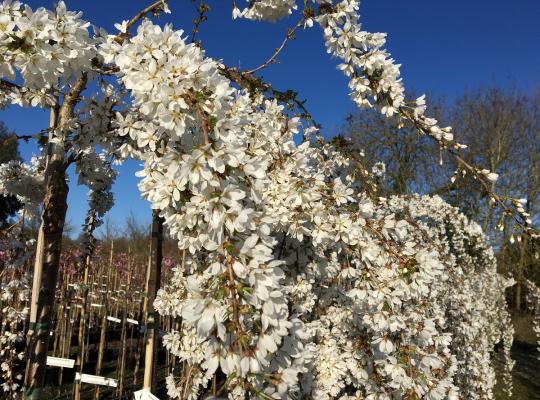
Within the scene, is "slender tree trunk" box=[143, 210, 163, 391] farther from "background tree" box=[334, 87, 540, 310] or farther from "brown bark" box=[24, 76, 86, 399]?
"background tree" box=[334, 87, 540, 310]

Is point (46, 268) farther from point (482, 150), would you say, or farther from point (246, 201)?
point (482, 150)

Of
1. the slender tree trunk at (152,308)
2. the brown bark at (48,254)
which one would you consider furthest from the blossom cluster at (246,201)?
the slender tree trunk at (152,308)

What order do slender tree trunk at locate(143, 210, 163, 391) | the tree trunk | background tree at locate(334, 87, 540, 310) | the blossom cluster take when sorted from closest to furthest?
the blossom cluster → the tree trunk → slender tree trunk at locate(143, 210, 163, 391) → background tree at locate(334, 87, 540, 310)

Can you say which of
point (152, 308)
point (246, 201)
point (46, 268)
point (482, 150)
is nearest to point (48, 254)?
point (46, 268)

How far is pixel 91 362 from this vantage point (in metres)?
8.48

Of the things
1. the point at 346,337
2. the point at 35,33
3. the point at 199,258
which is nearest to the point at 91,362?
the point at 346,337

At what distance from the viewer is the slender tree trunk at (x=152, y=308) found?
7.18 feet

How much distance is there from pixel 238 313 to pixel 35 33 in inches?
44.6

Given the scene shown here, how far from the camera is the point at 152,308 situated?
7.15 ft

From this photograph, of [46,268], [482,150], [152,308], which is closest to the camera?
[46,268]

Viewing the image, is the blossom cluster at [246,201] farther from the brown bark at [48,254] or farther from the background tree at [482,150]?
the background tree at [482,150]

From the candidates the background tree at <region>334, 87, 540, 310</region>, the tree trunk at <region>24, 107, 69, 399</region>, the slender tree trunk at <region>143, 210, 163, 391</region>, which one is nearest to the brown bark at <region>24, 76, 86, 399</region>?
the tree trunk at <region>24, 107, 69, 399</region>

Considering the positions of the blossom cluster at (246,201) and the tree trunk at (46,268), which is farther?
the tree trunk at (46,268)

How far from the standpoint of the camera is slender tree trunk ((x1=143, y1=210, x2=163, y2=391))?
2188mm
